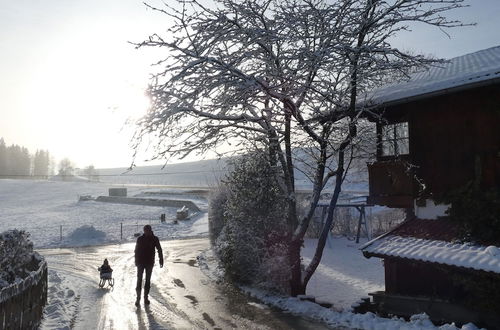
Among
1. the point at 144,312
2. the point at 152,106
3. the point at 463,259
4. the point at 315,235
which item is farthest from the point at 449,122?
the point at 315,235

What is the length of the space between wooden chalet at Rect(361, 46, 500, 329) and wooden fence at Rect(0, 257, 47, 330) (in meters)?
7.62

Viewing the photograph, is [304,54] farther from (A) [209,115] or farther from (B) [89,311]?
(B) [89,311]

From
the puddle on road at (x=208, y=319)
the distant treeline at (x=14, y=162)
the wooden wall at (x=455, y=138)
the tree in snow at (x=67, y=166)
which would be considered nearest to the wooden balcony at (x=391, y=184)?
the wooden wall at (x=455, y=138)

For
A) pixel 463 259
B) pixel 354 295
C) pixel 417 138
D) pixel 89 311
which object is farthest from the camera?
pixel 354 295

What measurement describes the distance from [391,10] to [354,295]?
853 cm

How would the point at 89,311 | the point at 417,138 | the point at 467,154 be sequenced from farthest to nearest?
the point at 417,138, the point at 467,154, the point at 89,311

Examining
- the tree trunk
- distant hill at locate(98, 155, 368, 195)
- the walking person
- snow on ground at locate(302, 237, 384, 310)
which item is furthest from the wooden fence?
snow on ground at locate(302, 237, 384, 310)

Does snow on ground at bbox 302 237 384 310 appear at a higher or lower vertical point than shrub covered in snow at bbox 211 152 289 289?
lower

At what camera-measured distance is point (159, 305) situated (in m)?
10.6

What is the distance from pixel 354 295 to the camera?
13305mm

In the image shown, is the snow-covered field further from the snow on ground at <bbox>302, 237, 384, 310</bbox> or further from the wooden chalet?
the wooden chalet

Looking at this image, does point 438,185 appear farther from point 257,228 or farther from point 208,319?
point 208,319

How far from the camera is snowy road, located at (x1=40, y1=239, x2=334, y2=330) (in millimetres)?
9016

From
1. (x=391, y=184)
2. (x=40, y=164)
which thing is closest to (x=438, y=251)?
(x=391, y=184)
